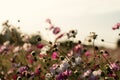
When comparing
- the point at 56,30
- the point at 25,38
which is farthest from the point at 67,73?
the point at 25,38

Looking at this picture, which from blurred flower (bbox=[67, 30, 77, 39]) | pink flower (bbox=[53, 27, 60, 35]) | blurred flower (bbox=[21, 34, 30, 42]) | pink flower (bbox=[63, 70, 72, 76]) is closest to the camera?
pink flower (bbox=[63, 70, 72, 76])

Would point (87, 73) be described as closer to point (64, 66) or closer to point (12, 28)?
point (64, 66)

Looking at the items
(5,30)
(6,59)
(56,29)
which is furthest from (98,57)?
(6,59)

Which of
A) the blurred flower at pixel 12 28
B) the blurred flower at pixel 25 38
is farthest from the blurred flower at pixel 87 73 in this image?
the blurred flower at pixel 12 28

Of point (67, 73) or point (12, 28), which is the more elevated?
point (67, 73)

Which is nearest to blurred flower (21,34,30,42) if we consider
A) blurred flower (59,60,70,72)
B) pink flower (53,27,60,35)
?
pink flower (53,27,60,35)

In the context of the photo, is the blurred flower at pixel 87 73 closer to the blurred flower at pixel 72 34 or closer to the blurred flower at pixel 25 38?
the blurred flower at pixel 72 34

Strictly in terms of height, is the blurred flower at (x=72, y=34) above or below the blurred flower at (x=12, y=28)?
above

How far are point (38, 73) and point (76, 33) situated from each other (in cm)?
85

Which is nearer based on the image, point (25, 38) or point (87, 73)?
point (87, 73)

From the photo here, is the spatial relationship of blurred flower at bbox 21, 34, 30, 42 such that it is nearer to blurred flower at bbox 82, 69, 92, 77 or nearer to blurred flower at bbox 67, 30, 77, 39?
blurred flower at bbox 67, 30, 77, 39

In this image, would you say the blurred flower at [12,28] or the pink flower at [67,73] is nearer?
the pink flower at [67,73]

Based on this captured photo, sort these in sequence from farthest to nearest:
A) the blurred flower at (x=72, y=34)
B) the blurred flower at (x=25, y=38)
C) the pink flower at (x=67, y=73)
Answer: the blurred flower at (x=25, y=38) → the blurred flower at (x=72, y=34) → the pink flower at (x=67, y=73)

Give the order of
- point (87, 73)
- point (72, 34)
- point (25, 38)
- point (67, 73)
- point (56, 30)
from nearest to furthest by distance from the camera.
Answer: point (67, 73), point (87, 73), point (72, 34), point (56, 30), point (25, 38)
